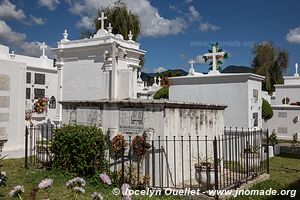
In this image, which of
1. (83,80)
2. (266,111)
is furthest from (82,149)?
(266,111)

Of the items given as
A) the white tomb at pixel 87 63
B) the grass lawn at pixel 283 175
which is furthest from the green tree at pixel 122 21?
the grass lawn at pixel 283 175

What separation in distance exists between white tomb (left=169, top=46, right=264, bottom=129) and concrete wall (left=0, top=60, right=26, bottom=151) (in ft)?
20.0

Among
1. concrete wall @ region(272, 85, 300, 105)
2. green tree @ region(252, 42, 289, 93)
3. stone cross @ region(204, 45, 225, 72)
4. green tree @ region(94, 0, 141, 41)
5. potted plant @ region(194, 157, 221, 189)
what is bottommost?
potted plant @ region(194, 157, 221, 189)

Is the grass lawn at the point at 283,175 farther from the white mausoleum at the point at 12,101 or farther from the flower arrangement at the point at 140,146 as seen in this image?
the white mausoleum at the point at 12,101

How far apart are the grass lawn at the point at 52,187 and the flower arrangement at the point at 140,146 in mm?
934

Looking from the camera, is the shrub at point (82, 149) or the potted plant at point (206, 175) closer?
the potted plant at point (206, 175)

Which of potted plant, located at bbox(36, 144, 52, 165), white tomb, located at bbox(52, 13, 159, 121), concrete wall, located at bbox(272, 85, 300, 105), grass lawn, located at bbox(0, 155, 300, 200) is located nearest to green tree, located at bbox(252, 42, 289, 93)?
concrete wall, located at bbox(272, 85, 300, 105)

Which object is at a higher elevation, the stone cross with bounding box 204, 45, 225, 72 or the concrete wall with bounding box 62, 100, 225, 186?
the stone cross with bounding box 204, 45, 225, 72

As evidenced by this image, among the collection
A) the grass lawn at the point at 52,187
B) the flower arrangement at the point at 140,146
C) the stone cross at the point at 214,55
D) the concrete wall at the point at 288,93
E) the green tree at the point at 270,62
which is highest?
the green tree at the point at 270,62

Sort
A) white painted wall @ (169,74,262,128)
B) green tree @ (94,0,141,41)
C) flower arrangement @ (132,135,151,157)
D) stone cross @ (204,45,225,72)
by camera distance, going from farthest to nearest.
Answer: green tree @ (94,0,141,41) < stone cross @ (204,45,225,72) < white painted wall @ (169,74,262,128) < flower arrangement @ (132,135,151,157)

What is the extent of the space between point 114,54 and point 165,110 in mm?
2997

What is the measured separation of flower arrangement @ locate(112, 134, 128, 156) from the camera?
277 inches

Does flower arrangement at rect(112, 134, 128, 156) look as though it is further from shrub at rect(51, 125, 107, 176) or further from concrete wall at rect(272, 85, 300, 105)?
concrete wall at rect(272, 85, 300, 105)

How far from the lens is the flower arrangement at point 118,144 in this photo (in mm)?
7039
